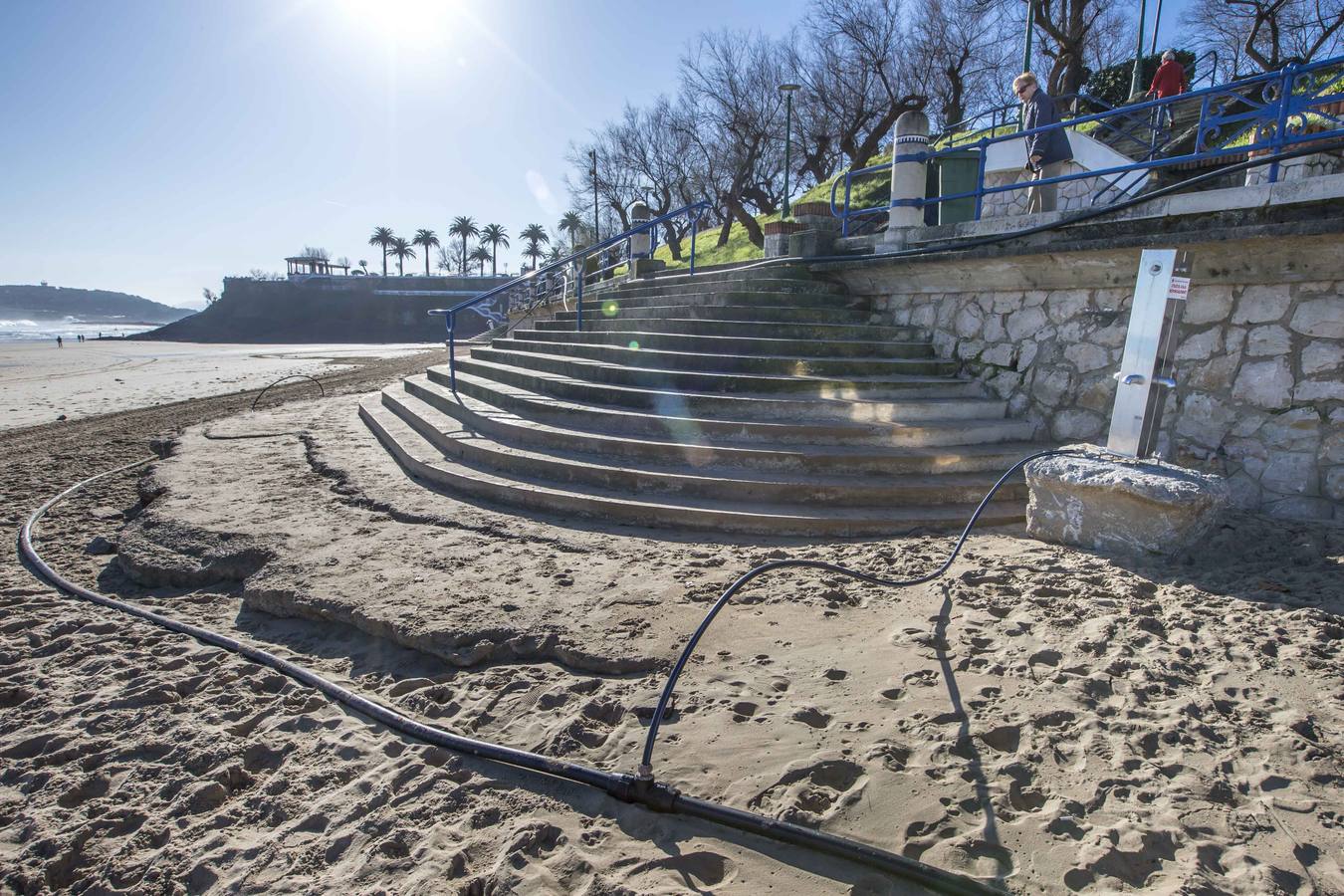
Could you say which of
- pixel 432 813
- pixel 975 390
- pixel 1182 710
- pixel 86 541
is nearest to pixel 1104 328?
pixel 975 390

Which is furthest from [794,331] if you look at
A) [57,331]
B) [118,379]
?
[57,331]

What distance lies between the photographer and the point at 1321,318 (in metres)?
4.93

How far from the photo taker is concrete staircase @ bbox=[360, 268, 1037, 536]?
5695 millimetres

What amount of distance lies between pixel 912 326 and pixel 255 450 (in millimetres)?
7872

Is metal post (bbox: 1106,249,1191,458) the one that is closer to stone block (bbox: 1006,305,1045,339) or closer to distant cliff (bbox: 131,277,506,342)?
stone block (bbox: 1006,305,1045,339)

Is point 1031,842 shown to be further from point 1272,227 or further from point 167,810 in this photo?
point 1272,227

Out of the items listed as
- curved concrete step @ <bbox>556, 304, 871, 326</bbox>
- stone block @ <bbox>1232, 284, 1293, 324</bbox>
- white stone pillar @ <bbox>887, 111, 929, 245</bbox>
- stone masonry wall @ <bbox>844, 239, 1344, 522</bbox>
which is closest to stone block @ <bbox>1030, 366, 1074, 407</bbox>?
stone masonry wall @ <bbox>844, 239, 1344, 522</bbox>

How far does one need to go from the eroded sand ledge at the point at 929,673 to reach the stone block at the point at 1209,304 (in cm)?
164

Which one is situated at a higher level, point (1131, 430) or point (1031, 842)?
point (1131, 430)

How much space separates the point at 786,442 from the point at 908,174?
3.83 metres

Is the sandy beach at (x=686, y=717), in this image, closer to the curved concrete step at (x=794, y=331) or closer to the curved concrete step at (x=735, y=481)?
the curved concrete step at (x=735, y=481)

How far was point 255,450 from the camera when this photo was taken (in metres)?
8.41

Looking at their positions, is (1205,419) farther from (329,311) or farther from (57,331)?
(57,331)

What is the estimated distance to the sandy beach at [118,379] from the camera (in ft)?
51.4
